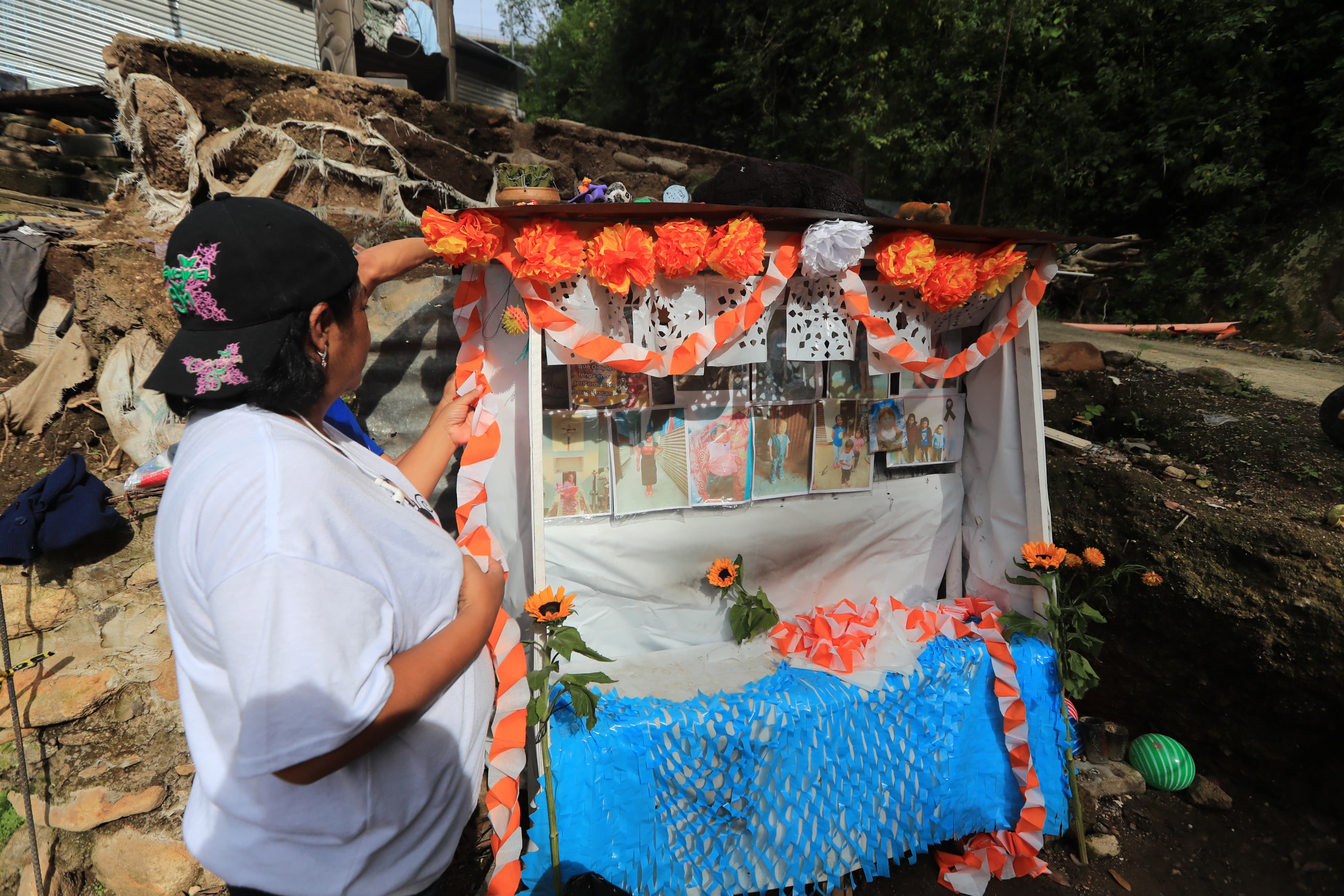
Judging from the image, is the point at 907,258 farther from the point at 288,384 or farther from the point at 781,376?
the point at 288,384

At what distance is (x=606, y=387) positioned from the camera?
238cm

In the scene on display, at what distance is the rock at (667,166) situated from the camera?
6.49m

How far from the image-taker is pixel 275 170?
4004 millimetres

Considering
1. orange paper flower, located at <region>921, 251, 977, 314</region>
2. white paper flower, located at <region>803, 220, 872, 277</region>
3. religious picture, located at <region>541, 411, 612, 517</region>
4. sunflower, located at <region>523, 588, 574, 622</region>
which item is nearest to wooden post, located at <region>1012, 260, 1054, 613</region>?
orange paper flower, located at <region>921, 251, 977, 314</region>

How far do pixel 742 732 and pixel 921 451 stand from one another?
1481mm

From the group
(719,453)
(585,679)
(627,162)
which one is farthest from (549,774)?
(627,162)

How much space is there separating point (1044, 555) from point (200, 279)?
8.96 feet

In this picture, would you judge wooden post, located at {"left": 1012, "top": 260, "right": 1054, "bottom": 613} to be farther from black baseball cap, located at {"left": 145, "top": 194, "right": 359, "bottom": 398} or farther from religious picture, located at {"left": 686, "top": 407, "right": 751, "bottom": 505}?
black baseball cap, located at {"left": 145, "top": 194, "right": 359, "bottom": 398}

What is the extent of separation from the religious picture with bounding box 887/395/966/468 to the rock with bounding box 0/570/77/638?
375cm

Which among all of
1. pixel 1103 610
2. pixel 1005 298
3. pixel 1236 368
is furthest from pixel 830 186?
pixel 1236 368

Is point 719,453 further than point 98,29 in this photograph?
No

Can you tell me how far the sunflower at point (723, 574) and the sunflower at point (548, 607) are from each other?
2.36 feet

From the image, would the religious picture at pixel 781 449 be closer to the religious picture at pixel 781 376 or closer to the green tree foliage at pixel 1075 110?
the religious picture at pixel 781 376

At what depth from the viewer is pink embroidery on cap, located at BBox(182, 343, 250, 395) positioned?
92 cm
